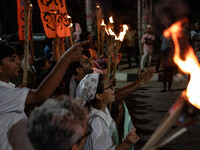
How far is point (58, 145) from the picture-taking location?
1.10 metres

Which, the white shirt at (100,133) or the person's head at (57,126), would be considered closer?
the person's head at (57,126)

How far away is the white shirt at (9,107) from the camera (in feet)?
5.56

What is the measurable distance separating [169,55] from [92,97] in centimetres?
611

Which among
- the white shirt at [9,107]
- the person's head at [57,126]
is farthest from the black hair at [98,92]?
the person's head at [57,126]

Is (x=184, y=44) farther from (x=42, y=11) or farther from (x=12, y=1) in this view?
(x=12, y=1)

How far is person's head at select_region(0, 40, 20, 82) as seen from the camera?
1.87 m

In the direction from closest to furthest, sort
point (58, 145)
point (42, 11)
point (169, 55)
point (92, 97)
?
point (58, 145), point (92, 97), point (42, 11), point (169, 55)

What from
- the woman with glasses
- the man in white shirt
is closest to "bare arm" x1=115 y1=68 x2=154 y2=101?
the woman with glasses

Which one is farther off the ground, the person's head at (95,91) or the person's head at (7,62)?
the person's head at (7,62)

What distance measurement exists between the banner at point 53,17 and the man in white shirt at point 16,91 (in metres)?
2.31

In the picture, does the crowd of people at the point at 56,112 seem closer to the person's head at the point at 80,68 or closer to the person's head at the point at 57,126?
the person's head at the point at 57,126

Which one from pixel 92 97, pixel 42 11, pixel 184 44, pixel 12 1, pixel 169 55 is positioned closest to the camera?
pixel 92 97

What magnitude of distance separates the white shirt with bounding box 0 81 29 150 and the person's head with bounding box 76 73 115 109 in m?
0.53

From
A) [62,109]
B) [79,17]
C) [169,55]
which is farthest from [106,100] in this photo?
[79,17]
